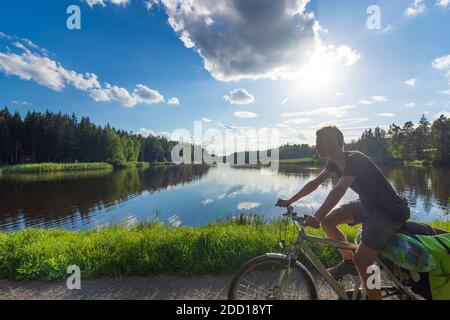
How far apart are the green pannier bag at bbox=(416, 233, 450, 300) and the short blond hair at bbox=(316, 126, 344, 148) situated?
1391 millimetres

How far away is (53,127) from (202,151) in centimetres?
10261

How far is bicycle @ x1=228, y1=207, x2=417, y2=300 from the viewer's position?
285cm

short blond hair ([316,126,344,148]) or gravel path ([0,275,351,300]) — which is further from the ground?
short blond hair ([316,126,344,148])

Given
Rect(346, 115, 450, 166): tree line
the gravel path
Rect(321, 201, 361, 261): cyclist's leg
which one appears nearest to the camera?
Rect(321, 201, 361, 261): cyclist's leg

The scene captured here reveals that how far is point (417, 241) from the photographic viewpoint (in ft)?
8.97

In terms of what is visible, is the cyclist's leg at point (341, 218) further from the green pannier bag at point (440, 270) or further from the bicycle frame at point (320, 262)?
the green pannier bag at point (440, 270)

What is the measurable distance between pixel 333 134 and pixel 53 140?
89.1 m

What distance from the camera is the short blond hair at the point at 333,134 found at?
3004mm

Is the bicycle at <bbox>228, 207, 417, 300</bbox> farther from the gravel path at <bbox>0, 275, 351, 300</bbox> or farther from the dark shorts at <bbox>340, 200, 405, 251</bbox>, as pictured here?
the gravel path at <bbox>0, 275, 351, 300</bbox>

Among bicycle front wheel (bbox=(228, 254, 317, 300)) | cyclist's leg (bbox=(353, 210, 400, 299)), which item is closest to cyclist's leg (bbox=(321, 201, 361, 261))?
cyclist's leg (bbox=(353, 210, 400, 299))

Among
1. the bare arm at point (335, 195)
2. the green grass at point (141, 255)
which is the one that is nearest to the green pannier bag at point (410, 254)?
→ the bare arm at point (335, 195)
